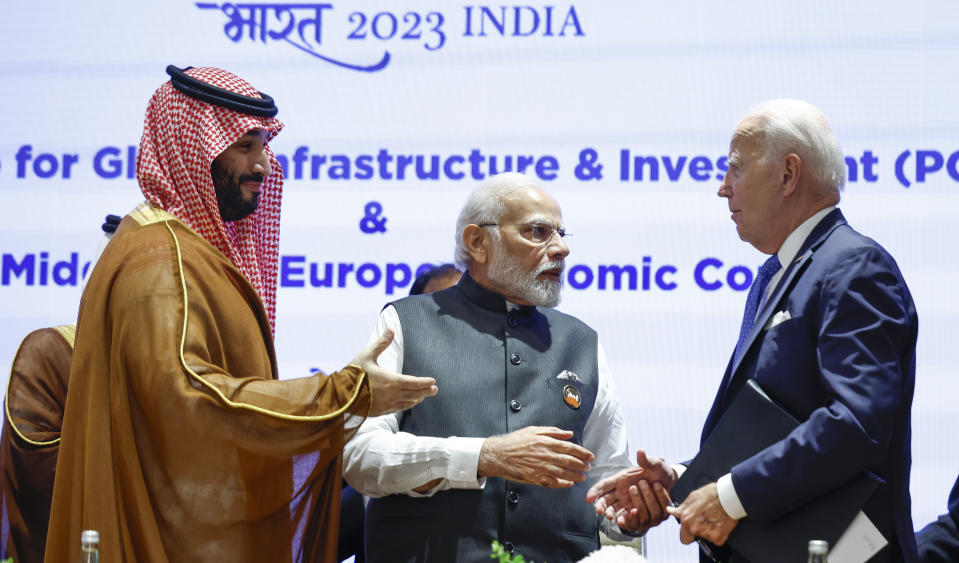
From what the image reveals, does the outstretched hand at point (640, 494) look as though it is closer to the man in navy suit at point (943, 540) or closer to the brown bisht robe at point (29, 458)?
the man in navy suit at point (943, 540)

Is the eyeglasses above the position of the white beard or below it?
above

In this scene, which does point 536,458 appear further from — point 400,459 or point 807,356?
point 807,356

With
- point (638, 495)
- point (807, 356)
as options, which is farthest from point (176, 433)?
point (807, 356)

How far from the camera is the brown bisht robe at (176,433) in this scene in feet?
8.93

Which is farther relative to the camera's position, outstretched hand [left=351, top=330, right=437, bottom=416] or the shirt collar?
the shirt collar

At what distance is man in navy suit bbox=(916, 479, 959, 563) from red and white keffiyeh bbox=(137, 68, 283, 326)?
6.21 feet

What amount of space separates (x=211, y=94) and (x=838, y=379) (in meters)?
1.74

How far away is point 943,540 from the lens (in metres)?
3.29

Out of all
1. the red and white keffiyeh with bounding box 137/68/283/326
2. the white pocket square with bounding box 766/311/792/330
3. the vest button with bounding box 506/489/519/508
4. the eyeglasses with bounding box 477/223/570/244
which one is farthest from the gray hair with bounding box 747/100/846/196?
the red and white keffiyeh with bounding box 137/68/283/326

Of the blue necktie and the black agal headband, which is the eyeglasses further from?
the black agal headband

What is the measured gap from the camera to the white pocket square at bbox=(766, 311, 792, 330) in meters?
2.87

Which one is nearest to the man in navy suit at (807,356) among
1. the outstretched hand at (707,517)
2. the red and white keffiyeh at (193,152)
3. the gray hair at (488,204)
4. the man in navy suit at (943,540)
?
the outstretched hand at (707,517)

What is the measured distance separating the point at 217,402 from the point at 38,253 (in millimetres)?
2768

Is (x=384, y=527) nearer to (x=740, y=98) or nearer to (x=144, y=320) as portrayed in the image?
(x=144, y=320)
